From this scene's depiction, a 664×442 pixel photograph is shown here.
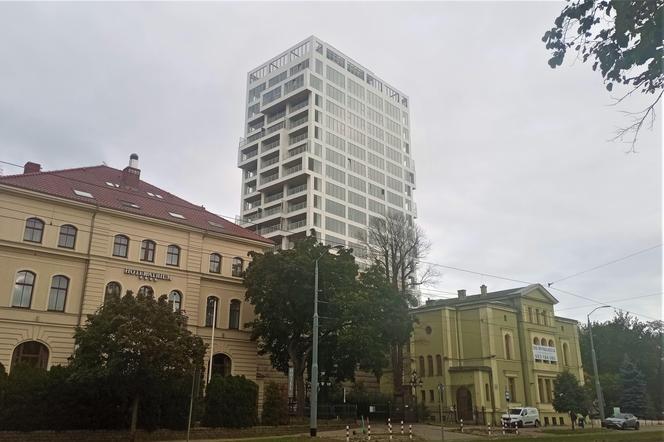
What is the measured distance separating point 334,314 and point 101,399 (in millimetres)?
15579

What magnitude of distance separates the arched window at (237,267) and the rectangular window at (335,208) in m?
40.2

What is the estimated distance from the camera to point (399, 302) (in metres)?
38.9

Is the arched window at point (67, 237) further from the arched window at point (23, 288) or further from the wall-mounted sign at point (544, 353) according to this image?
the wall-mounted sign at point (544, 353)

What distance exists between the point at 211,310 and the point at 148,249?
20.6ft

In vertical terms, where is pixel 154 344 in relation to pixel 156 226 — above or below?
below

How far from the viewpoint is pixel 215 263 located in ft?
133

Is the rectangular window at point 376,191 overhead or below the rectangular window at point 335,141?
below

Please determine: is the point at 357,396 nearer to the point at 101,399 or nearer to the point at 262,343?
the point at 262,343

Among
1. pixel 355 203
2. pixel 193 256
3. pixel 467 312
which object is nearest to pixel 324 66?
pixel 355 203

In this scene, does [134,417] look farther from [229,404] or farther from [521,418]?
[521,418]

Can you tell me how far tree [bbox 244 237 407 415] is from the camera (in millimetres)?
35594

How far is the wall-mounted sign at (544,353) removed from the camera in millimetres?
54719

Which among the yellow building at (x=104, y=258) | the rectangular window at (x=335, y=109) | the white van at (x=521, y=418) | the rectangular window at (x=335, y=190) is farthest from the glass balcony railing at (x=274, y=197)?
the white van at (x=521, y=418)

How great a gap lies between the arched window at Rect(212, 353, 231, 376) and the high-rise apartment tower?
39501mm
